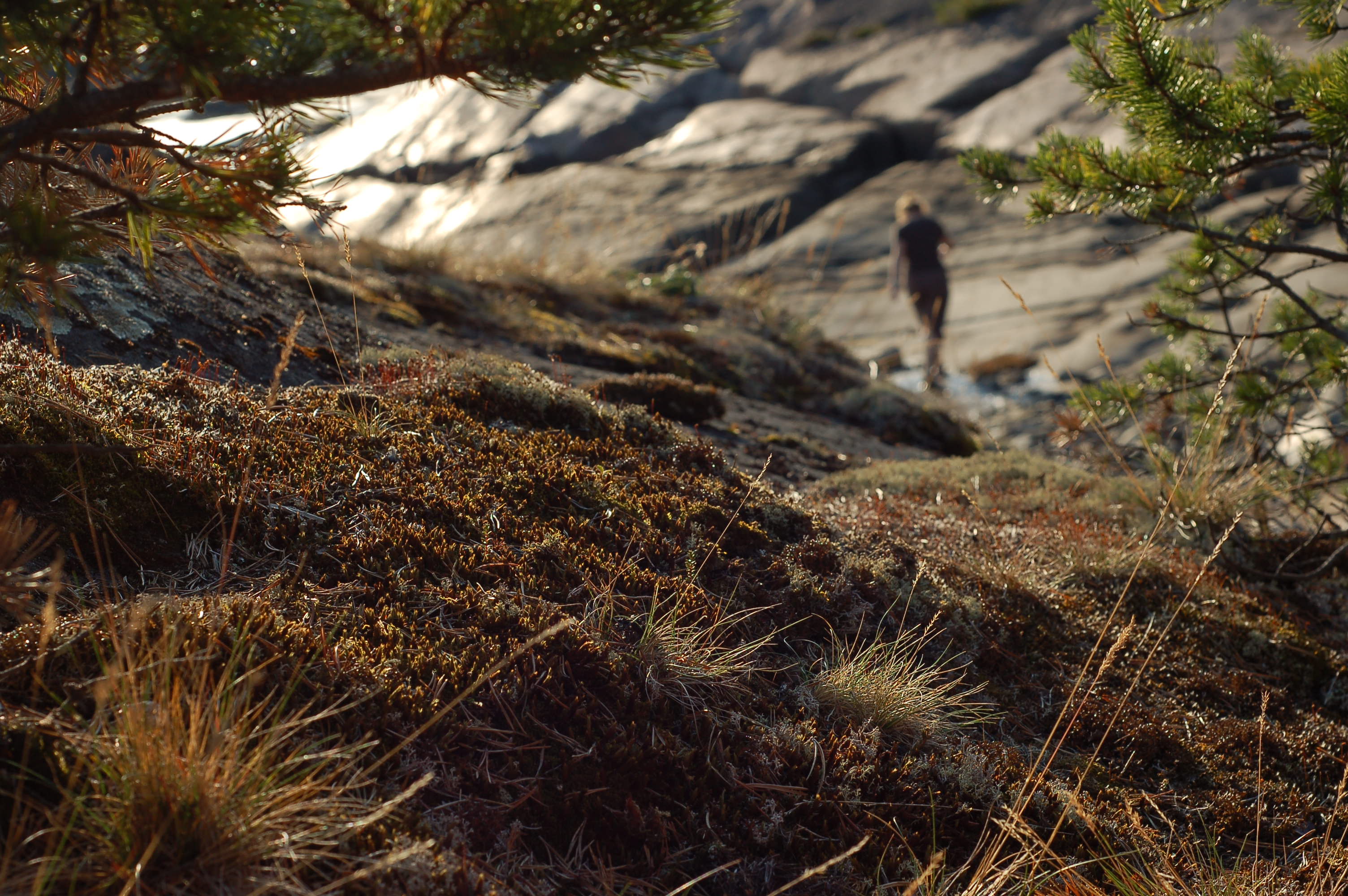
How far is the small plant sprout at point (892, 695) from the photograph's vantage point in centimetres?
289

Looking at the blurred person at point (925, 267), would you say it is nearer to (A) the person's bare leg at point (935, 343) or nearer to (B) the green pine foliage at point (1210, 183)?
(A) the person's bare leg at point (935, 343)

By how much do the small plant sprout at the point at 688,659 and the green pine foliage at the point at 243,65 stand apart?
1.60 m

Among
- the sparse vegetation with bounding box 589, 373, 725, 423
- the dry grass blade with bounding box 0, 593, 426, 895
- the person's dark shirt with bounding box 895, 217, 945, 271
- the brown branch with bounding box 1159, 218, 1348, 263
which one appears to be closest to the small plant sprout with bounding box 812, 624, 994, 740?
the dry grass blade with bounding box 0, 593, 426, 895

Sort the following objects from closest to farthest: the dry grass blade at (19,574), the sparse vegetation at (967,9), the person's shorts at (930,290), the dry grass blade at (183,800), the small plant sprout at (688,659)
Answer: the dry grass blade at (183,800) < the dry grass blade at (19,574) < the small plant sprout at (688,659) < the person's shorts at (930,290) < the sparse vegetation at (967,9)

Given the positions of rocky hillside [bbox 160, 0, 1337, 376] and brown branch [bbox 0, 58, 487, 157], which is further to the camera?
rocky hillside [bbox 160, 0, 1337, 376]

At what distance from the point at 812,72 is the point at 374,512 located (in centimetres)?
2583

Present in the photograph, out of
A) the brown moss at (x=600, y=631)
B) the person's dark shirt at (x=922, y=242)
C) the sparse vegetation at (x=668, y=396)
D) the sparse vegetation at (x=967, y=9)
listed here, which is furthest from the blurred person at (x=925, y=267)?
the sparse vegetation at (x=967, y=9)

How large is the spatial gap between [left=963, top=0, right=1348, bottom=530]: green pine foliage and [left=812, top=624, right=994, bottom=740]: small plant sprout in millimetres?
1943

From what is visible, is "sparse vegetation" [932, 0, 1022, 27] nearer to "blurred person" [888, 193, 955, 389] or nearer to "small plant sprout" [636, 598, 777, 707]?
"blurred person" [888, 193, 955, 389]

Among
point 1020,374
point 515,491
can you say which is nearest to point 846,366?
point 1020,374

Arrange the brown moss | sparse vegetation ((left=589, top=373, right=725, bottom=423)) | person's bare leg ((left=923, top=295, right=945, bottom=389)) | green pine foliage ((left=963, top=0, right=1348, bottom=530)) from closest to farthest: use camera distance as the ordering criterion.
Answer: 1. the brown moss
2. green pine foliage ((left=963, top=0, right=1348, bottom=530))
3. sparse vegetation ((left=589, top=373, right=725, bottom=423))
4. person's bare leg ((left=923, top=295, right=945, bottom=389))

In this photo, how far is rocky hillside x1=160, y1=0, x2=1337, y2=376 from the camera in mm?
15086

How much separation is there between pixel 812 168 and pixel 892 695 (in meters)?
18.8

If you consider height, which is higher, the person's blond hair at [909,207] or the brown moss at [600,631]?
the person's blond hair at [909,207]
